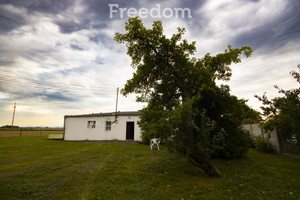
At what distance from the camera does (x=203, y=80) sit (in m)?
6.06

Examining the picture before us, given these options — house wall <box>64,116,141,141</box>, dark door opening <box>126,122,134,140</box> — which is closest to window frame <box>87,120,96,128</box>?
house wall <box>64,116,141,141</box>

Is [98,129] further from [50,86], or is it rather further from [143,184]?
[143,184]

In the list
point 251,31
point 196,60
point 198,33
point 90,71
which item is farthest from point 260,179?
point 90,71

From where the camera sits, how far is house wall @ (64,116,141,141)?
16641 millimetres

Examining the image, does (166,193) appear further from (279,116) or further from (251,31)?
(251,31)

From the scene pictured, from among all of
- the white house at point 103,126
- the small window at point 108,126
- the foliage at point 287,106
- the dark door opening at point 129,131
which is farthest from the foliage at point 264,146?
the small window at point 108,126

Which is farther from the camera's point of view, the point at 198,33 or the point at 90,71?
the point at 90,71

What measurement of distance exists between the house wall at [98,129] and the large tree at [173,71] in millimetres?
9874

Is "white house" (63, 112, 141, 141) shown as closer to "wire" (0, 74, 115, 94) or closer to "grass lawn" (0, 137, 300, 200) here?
"wire" (0, 74, 115, 94)

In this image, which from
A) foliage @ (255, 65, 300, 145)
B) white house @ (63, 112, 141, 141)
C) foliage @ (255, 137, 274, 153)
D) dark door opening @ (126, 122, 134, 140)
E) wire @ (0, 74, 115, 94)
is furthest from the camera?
wire @ (0, 74, 115, 94)

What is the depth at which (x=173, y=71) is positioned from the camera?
5.93 m

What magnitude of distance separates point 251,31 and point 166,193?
1042cm

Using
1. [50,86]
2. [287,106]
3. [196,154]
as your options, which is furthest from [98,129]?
[287,106]

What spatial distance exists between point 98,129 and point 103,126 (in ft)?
2.56
